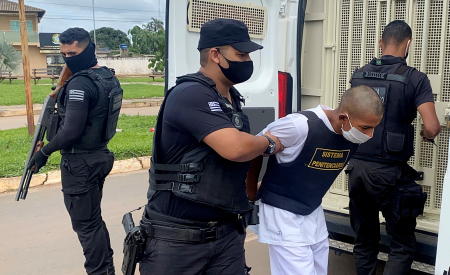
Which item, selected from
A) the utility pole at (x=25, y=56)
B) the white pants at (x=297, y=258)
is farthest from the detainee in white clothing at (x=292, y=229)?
the utility pole at (x=25, y=56)

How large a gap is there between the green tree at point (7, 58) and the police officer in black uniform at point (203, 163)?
121 feet

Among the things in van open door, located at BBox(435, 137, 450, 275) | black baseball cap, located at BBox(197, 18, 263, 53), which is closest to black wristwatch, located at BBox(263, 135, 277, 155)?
black baseball cap, located at BBox(197, 18, 263, 53)

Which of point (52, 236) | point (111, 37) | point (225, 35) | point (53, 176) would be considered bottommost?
point (52, 236)

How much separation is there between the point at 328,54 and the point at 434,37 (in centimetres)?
79

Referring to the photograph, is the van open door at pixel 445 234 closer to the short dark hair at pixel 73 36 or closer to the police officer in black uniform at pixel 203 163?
the police officer in black uniform at pixel 203 163

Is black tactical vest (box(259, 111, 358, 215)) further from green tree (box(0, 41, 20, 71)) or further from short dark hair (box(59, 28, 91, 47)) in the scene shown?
green tree (box(0, 41, 20, 71))

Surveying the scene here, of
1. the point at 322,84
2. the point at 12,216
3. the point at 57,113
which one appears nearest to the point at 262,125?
the point at 322,84

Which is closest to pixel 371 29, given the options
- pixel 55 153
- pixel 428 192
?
pixel 428 192

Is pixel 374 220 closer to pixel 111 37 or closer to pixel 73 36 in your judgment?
pixel 73 36

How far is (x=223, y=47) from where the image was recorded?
216 cm

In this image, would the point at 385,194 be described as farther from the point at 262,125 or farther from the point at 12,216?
the point at 12,216

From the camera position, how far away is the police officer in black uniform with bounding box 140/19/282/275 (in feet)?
6.68

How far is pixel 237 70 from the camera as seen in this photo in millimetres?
2211

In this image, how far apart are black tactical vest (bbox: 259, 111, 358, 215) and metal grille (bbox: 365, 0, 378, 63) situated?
1512 mm
